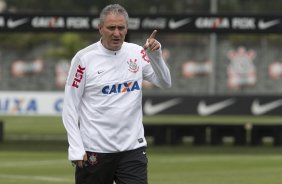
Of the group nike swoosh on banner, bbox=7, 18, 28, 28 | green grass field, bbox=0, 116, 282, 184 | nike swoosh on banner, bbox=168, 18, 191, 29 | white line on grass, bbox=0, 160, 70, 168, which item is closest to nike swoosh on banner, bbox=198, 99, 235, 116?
green grass field, bbox=0, 116, 282, 184

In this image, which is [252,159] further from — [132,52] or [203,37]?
[203,37]

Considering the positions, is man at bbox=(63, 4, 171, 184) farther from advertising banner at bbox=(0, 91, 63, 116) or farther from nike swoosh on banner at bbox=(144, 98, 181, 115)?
nike swoosh on banner at bbox=(144, 98, 181, 115)

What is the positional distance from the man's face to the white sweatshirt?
186 mm

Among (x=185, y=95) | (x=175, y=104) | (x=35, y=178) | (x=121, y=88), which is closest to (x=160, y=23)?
(x=35, y=178)

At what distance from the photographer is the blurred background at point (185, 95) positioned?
1952cm

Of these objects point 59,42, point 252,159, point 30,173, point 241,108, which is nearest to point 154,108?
point 241,108

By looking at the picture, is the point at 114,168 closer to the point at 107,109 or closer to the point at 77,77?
the point at 107,109

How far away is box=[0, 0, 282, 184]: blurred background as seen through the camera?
64.0 feet

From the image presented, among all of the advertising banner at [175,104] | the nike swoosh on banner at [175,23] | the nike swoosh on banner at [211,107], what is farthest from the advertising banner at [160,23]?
the nike swoosh on banner at [211,107]

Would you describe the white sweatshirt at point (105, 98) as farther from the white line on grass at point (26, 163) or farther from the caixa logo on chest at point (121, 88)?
the white line on grass at point (26, 163)

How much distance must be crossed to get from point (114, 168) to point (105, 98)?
592mm

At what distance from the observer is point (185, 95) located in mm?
33938

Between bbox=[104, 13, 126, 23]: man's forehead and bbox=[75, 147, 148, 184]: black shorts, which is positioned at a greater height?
bbox=[104, 13, 126, 23]: man's forehead

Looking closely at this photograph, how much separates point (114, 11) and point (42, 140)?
1979cm
